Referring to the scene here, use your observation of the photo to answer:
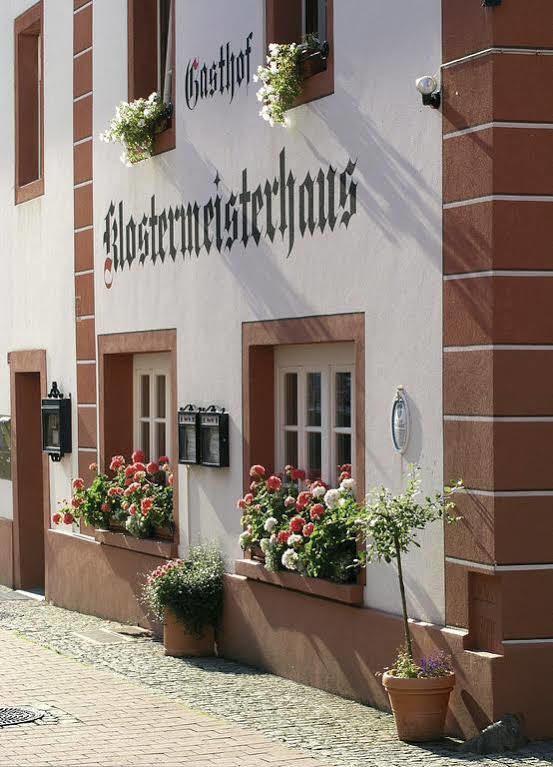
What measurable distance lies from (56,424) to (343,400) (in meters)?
5.03

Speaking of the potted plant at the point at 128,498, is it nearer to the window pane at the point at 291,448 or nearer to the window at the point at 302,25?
the window pane at the point at 291,448

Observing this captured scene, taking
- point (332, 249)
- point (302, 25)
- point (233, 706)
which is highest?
point (302, 25)

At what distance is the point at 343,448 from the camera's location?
10109 millimetres

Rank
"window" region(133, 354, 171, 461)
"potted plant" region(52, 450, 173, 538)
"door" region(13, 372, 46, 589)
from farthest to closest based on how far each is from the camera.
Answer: "door" region(13, 372, 46, 589)
"window" region(133, 354, 171, 461)
"potted plant" region(52, 450, 173, 538)

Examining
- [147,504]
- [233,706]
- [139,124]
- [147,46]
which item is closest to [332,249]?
[233,706]

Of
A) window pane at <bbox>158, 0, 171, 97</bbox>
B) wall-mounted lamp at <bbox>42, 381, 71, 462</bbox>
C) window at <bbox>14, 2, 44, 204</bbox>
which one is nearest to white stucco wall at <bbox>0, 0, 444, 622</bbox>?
wall-mounted lamp at <bbox>42, 381, 71, 462</bbox>

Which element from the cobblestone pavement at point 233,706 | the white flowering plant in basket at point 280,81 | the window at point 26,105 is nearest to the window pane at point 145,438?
the cobblestone pavement at point 233,706

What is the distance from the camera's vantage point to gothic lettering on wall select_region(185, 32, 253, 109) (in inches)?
430

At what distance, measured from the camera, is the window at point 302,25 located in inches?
395

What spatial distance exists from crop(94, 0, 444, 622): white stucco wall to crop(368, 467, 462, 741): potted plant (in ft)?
0.90

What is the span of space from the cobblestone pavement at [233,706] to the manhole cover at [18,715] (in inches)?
5.9

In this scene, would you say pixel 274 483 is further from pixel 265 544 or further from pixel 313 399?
pixel 313 399

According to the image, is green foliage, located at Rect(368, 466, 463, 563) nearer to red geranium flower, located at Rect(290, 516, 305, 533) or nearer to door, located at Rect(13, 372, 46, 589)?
red geranium flower, located at Rect(290, 516, 305, 533)

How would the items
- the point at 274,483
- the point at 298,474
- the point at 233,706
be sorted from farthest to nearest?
the point at 274,483 < the point at 298,474 < the point at 233,706
